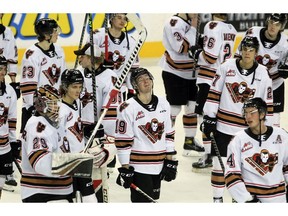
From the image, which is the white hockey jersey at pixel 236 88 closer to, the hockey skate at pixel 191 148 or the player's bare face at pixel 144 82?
the player's bare face at pixel 144 82

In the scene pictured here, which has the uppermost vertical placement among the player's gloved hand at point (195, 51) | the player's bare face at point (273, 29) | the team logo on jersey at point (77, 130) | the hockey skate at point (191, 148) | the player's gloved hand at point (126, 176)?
the player's bare face at point (273, 29)

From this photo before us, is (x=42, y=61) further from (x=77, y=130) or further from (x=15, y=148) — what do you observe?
(x=77, y=130)

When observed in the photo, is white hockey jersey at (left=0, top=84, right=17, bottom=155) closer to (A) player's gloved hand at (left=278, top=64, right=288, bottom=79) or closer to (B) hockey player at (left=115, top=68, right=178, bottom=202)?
(B) hockey player at (left=115, top=68, right=178, bottom=202)

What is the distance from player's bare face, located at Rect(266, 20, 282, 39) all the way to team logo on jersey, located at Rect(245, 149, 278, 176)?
1608 millimetres

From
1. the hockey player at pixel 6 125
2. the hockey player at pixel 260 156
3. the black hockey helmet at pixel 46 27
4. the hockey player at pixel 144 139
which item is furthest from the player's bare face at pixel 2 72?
the hockey player at pixel 260 156

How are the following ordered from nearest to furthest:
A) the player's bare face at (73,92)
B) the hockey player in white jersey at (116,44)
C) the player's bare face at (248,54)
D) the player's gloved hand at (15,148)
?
1. the player's bare face at (73,92)
2. the player's bare face at (248,54)
3. the player's gloved hand at (15,148)
4. the hockey player in white jersey at (116,44)

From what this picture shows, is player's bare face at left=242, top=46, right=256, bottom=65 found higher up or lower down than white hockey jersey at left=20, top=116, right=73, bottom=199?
higher up

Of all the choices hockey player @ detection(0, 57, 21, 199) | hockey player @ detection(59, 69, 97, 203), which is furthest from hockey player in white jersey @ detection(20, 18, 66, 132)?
hockey player @ detection(59, 69, 97, 203)

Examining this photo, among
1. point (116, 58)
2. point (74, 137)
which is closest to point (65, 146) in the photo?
point (74, 137)

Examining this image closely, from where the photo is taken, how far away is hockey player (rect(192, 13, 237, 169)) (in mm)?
7270

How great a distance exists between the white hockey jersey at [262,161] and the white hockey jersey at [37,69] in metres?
1.93

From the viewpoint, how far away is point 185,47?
7.65 m

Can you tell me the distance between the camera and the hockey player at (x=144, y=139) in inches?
229
